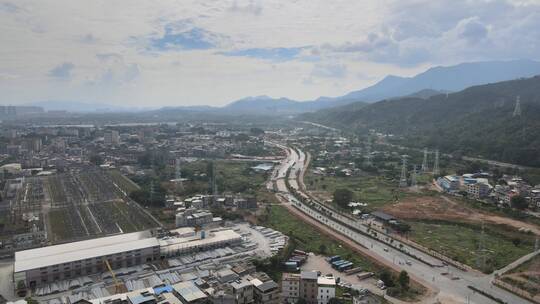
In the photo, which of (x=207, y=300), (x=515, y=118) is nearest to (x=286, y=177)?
(x=207, y=300)

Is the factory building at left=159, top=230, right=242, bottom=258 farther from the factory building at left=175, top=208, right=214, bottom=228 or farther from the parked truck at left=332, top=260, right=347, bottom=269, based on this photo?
the parked truck at left=332, top=260, right=347, bottom=269

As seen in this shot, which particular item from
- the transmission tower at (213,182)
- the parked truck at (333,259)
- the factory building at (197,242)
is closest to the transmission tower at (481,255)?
the parked truck at (333,259)

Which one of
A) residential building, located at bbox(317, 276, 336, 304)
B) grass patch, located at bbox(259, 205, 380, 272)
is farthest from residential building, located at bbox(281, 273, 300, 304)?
grass patch, located at bbox(259, 205, 380, 272)

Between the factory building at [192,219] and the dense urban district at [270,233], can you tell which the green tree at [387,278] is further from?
the factory building at [192,219]

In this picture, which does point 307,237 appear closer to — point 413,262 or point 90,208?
point 413,262

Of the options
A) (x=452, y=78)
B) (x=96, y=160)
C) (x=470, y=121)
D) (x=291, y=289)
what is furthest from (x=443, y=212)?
(x=452, y=78)

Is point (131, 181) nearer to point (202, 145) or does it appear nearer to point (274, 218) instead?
point (274, 218)

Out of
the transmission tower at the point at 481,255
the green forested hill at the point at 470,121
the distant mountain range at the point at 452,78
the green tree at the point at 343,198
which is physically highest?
the distant mountain range at the point at 452,78
